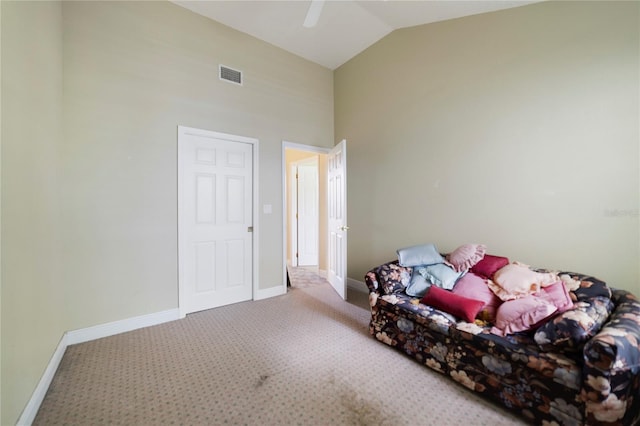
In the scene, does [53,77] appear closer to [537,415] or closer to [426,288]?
[426,288]

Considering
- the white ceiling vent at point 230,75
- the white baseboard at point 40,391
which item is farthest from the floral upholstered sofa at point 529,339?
the white ceiling vent at point 230,75

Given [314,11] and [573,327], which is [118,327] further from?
[573,327]

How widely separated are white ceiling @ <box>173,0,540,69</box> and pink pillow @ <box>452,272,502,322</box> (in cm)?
246

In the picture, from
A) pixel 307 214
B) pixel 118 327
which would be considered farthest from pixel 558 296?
pixel 307 214

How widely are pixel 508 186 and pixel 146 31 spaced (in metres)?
3.91

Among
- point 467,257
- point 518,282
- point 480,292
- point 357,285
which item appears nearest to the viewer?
point 518,282

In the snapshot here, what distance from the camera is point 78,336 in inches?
90.0

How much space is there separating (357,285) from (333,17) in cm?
347

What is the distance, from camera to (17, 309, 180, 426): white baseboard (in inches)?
57.2

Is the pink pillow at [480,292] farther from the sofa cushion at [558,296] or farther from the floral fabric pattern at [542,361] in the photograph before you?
the sofa cushion at [558,296]

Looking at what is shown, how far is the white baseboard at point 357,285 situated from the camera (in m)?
3.70

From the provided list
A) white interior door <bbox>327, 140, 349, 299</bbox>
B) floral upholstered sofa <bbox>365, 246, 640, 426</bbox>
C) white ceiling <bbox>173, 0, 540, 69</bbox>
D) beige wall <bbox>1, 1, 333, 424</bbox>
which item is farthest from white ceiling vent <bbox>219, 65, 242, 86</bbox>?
floral upholstered sofa <bbox>365, 246, 640, 426</bbox>

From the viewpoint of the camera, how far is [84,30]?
229 centimetres

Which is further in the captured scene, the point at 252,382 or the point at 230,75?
the point at 230,75
